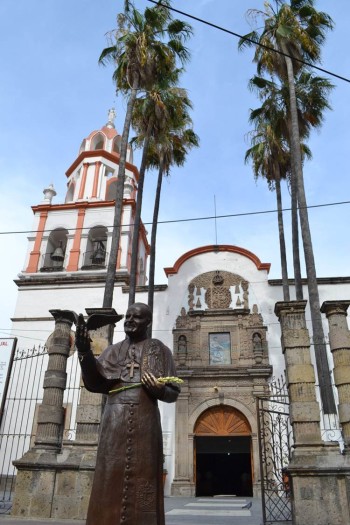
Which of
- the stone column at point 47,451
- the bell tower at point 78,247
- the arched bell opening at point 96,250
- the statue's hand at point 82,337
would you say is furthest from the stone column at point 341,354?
the arched bell opening at point 96,250

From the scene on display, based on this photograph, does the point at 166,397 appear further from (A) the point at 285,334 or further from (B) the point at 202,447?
(B) the point at 202,447

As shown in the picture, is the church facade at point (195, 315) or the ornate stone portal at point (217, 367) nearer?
the ornate stone portal at point (217, 367)

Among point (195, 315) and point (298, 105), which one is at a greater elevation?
point (298, 105)

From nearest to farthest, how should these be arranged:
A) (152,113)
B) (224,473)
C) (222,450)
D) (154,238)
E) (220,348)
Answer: (152,113) → (154,238) → (220,348) → (222,450) → (224,473)

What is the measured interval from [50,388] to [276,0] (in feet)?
48.3

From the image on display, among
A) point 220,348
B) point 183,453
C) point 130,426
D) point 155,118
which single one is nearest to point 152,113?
point 155,118

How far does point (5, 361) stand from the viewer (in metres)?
8.41

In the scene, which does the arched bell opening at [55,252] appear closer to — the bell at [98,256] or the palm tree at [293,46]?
the bell at [98,256]

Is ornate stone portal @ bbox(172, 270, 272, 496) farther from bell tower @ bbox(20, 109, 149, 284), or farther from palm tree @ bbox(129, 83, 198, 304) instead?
palm tree @ bbox(129, 83, 198, 304)

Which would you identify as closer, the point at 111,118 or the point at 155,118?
the point at 155,118

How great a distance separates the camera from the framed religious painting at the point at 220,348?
664 inches

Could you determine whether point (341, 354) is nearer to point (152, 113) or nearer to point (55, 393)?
point (55, 393)

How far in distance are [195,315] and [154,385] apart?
14.4 metres

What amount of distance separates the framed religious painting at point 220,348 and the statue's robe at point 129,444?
13.7 meters
